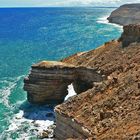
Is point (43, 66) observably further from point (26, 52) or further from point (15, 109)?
point (26, 52)

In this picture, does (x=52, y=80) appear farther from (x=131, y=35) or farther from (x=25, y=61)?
(x=25, y=61)

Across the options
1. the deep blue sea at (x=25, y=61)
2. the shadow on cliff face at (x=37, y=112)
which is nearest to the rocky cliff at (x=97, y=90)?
the shadow on cliff face at (x=37, y=112)

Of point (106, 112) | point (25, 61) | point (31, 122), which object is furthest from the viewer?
point (25, 61)


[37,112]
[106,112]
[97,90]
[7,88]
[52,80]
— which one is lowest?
[7,88]

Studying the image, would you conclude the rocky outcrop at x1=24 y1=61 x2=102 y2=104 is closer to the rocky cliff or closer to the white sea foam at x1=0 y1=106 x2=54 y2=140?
the rocky cliff

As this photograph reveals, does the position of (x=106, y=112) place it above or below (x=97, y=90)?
below

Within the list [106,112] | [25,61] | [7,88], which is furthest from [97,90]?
[25,61]
